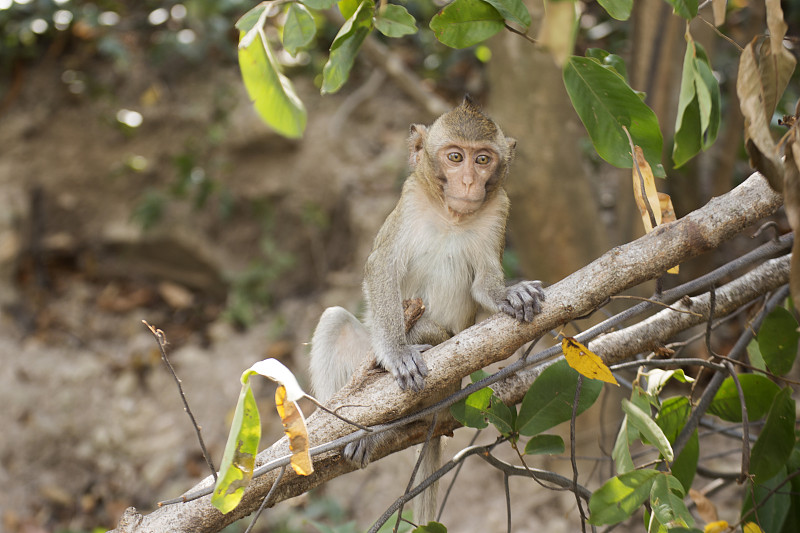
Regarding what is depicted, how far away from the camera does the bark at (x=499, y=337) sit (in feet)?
6.81

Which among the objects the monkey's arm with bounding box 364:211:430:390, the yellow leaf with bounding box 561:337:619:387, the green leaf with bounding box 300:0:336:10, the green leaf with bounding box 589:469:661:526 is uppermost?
the green leaf with bounding box 300:0:336:10

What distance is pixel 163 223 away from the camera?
7.39m

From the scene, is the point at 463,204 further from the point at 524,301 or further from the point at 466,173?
the point at 524,301

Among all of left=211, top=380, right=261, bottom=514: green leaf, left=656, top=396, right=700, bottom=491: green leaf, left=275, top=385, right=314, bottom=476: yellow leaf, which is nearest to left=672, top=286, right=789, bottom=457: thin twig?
left=656, top=396, right=700, bottom=491: green leaf

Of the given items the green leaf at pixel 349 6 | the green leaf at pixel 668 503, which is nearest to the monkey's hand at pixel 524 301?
the green leaf at pixel 668 503

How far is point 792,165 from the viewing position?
167 cm

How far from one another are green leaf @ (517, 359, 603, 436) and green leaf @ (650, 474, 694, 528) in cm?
Answer: 44

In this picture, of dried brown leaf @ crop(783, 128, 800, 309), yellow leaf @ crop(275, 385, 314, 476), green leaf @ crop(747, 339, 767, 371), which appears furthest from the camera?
green leaf @ crop(747, 339, 767, 371)

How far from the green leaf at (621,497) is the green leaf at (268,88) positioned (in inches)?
62.4

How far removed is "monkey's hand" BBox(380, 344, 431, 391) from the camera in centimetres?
255

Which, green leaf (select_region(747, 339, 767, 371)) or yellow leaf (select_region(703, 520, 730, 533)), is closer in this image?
yellow leaf (select_region(703, 520, 730, 533))

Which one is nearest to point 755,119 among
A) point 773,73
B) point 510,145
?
point 773,73

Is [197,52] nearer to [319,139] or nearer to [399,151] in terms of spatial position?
[319,139]

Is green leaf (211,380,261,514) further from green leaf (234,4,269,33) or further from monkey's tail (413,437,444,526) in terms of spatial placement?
monkey's tail (413,437,444,526)
